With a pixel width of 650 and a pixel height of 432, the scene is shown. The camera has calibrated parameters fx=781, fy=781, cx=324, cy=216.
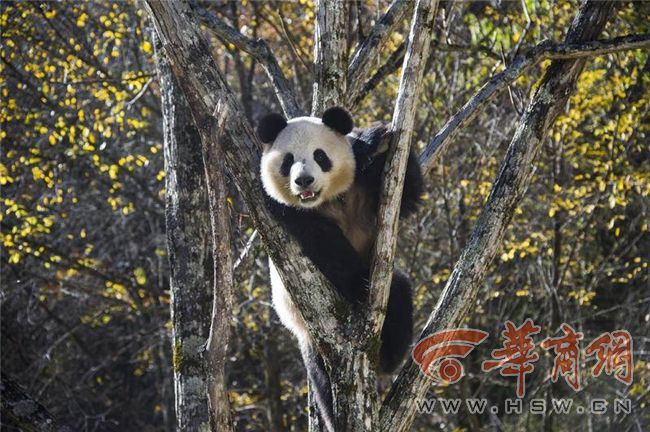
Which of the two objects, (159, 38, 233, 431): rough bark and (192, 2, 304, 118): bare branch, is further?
(192, 2, 304, 118): bare branch

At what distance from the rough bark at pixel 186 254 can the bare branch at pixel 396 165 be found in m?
1.54

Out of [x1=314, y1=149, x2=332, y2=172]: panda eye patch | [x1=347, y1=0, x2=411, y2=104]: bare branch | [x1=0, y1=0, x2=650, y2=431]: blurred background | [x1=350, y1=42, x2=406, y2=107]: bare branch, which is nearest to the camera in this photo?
[x1=314, y1=149, x2=332, y2=172]: panda eye patch

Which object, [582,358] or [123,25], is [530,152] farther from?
[123,25]

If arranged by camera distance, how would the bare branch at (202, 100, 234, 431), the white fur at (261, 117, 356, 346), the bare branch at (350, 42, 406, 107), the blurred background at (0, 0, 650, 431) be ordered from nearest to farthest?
the bare branch at (202, 100, 234, 431)
the white fur at (261, 117, 356, 346)
the bare branch at (350, 42, 406, 107)
the blurred background at (0, 0, 650, 431)

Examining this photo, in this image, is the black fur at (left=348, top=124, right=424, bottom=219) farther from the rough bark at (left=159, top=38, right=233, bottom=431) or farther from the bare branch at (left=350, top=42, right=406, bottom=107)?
the bare branch at (left=350, top=42, right=406, bottom=107)

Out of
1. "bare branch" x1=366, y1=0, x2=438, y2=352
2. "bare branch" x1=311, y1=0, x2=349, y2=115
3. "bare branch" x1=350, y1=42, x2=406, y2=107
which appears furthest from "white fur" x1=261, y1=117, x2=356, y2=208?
"bare branch" x1=350, y1=42, x2=406, y2=107

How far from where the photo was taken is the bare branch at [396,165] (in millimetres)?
4004

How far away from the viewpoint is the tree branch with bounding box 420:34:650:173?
479cm

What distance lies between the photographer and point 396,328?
5.24 meters

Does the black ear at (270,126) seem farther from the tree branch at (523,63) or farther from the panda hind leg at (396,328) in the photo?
the panda hind leg at (396,328)

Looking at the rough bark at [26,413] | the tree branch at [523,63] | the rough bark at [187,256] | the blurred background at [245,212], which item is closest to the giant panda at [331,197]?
A: the tree branch at [523,63]

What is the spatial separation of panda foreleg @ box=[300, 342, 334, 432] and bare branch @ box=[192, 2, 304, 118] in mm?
1698

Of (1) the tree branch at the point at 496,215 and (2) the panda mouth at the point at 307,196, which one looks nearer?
(1) the tree branch at the point at 496,215

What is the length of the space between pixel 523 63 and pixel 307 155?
5.00 ft
